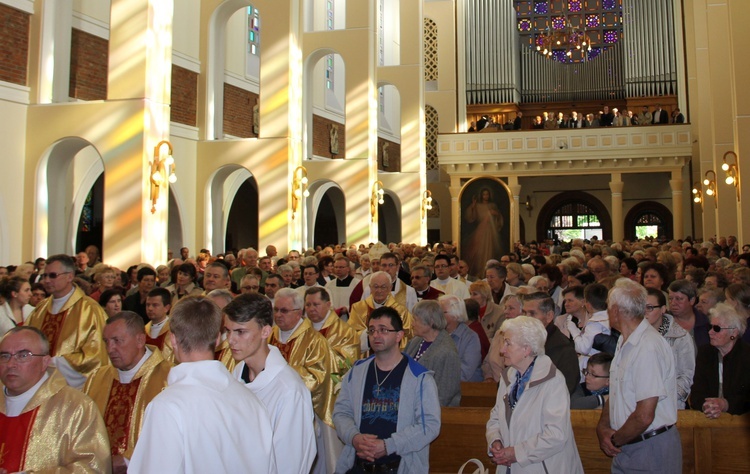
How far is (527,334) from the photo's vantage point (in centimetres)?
455

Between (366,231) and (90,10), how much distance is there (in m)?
9.34

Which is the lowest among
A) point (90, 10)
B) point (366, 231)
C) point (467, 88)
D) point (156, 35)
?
point (366, 231)

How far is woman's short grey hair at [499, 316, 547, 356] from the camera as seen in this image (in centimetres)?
454

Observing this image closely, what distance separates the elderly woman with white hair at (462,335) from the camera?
6473 millimetres

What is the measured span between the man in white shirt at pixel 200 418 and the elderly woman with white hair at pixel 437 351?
2.32 metres

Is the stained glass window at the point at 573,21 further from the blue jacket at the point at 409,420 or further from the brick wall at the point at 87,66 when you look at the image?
the blue jacket at the point at 409,420

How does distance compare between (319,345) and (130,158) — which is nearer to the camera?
(319,345)

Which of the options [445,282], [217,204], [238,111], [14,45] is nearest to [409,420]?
[445,282]

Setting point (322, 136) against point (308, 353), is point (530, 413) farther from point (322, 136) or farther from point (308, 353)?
point (322, 136)

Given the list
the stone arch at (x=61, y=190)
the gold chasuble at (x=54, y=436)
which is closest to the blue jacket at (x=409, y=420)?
the gold chasuble at (x=54, y=436)

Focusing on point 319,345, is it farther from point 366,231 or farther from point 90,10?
point 366,231

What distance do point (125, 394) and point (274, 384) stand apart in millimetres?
1437

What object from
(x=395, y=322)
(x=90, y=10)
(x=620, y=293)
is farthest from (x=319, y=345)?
(x=90, y=10)

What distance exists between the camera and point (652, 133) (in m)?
28.6
